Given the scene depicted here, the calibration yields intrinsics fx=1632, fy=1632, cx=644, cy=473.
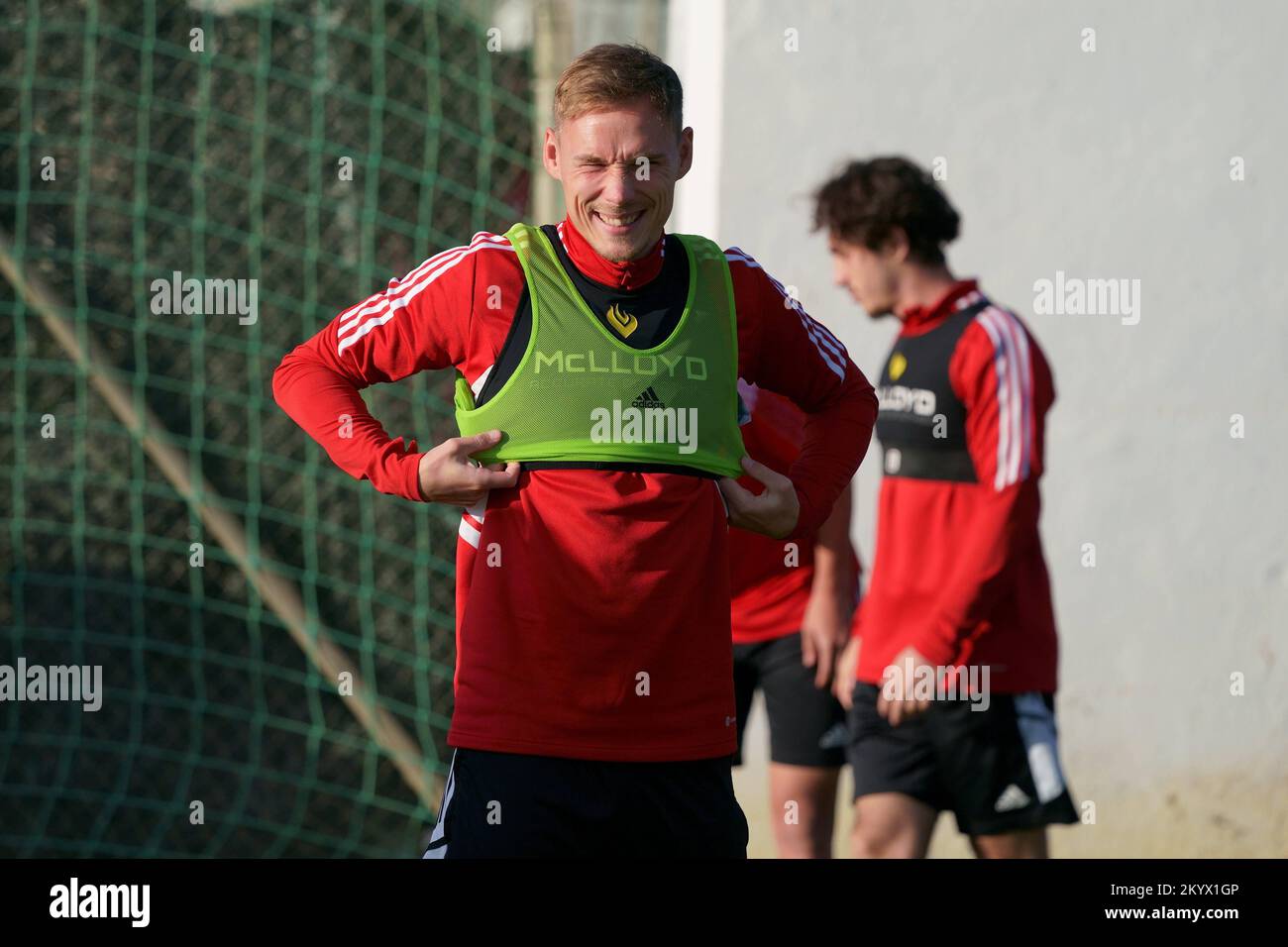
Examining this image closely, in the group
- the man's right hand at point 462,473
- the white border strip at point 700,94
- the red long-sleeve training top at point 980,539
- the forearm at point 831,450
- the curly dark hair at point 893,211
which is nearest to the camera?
the man's right hand at point 462,473

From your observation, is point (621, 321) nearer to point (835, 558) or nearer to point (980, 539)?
point (980, 539)

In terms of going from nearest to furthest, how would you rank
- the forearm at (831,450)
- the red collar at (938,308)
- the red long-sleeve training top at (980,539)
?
the forearm at (831,450)
the red long-sleeve training top at (980,539)
the red collar at (938,308)

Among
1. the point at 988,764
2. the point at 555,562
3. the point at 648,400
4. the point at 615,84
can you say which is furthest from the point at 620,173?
the point at 988,764

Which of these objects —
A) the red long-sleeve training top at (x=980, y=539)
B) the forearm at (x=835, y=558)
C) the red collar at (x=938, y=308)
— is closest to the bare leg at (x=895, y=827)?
the red long-sleeve training top at (x=980, y=539)

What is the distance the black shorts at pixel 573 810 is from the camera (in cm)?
221

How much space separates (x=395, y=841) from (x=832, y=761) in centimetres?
156

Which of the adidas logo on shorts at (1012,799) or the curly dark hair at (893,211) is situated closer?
the adidas logo on shorts at (1012,799)

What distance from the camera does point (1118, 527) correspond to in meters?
4.62

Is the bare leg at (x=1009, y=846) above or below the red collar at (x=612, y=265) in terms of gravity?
below

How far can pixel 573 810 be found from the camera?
7.26 ft

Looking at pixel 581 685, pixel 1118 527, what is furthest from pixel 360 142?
pixel 581 685

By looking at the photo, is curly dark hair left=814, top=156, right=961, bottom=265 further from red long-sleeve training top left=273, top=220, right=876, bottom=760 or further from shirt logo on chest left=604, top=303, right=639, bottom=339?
shirt logo on chest left=604, top=303, right=639, bottom=339

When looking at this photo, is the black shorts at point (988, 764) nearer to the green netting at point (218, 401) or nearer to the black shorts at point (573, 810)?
the black shorts at point (573, 810)

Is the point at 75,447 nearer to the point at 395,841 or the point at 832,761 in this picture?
the point at 395,841
